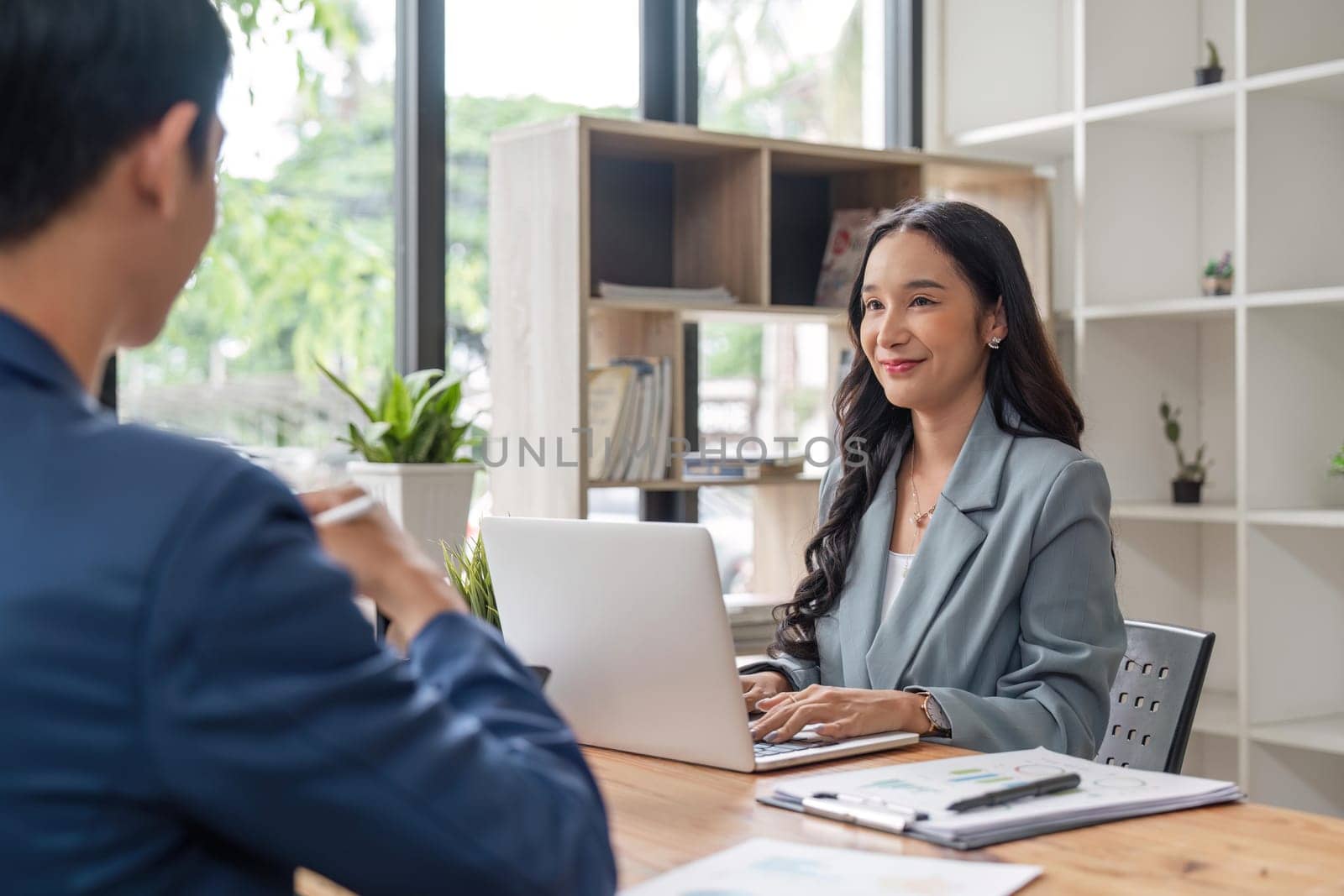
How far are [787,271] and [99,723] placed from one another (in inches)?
131

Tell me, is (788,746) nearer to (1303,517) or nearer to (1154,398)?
(1303,517)

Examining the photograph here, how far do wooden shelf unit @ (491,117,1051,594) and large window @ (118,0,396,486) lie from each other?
0.34 metres

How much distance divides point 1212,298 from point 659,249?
134 cm

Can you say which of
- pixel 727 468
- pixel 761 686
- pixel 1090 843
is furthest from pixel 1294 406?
pixel 1090 843

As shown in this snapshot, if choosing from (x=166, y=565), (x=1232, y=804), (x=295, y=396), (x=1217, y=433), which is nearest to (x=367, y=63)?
(x=295, y=396)

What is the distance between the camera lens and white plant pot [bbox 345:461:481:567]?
9.71 ft

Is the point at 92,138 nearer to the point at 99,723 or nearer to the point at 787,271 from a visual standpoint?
the point at 99,723

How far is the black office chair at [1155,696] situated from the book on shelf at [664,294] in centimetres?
149

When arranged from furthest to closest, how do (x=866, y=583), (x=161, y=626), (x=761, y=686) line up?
(x=866, y=583)
(x=761, y=686)
(x=161, y=626)

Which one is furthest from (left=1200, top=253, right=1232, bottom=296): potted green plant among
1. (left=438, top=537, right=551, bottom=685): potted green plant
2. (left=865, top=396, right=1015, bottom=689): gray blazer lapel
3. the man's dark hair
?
the man's dark hair

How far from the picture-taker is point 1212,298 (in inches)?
130

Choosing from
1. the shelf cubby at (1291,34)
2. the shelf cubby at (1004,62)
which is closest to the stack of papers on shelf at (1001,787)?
the shelf cubby at (1291,34)

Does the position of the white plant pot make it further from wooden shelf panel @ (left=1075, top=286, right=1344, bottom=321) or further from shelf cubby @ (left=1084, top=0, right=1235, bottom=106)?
shelf cubby @ (left=1084, top=0, right=1235, bottom=106)

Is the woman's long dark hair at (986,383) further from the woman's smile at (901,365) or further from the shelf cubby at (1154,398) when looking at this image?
the shelf cubby at (1154,398)
